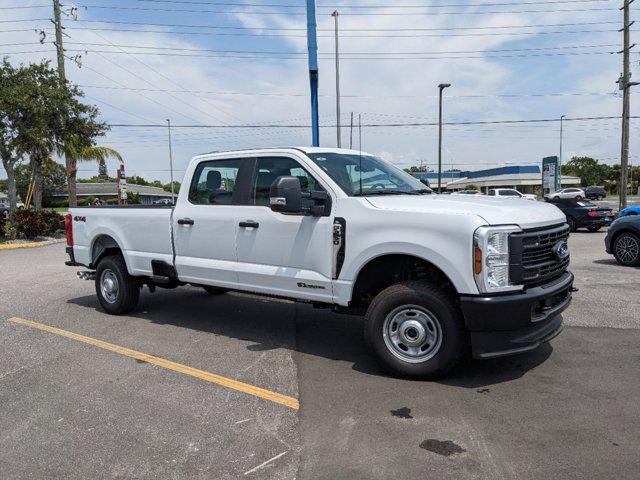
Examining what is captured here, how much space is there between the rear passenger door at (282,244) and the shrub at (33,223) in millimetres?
16967

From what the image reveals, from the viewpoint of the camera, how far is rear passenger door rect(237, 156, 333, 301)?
4938 millimetres

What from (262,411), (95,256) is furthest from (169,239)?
(262,411)

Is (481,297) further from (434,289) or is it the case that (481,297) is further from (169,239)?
(169,239)

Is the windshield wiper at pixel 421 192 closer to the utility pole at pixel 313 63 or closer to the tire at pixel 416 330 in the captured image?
the tire at pixel 416 330

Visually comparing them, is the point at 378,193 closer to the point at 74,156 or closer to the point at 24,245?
the point at 24,245

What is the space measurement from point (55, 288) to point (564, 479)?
8.93 metres

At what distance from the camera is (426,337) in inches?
174

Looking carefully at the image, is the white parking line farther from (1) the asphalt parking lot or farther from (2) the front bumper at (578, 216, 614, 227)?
(2) the front bumper at (578, 216, 614, 227)

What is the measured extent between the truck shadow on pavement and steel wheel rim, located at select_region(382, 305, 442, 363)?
11.2 inches

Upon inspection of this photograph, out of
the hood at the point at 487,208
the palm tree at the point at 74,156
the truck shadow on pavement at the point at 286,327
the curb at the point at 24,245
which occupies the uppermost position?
the palm tree at the point at 74,156

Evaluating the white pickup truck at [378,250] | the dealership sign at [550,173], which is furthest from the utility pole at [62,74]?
the dealership sign at [550,173]

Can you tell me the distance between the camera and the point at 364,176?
5.29 m

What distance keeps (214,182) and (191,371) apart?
2.19m

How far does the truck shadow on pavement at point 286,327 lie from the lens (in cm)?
475
